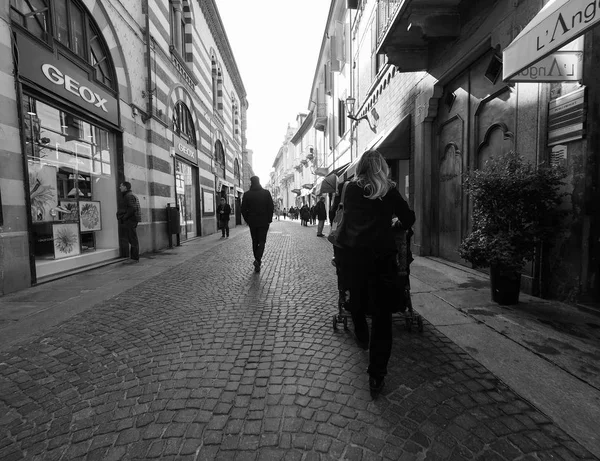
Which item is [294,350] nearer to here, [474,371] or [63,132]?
[474,371]

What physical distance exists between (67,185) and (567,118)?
8.81 m

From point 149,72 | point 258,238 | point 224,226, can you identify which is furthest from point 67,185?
point 224,226

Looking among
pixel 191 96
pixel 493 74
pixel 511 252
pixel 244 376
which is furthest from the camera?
pixel 191 96

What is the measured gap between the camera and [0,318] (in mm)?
3816

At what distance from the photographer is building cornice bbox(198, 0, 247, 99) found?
647 inches

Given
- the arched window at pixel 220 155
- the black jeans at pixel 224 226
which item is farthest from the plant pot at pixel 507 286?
the arched window at pixel 220 155

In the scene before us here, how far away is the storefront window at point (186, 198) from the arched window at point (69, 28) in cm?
463

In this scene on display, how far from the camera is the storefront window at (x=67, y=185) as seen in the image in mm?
5984

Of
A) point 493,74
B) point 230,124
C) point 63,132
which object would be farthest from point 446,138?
point 230,124

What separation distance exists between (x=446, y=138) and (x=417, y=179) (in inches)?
45.7

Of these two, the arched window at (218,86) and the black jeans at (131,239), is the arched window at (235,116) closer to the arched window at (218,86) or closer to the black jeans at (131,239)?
the arched window at (218,86)

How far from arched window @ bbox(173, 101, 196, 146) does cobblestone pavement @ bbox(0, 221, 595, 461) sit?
10010mm

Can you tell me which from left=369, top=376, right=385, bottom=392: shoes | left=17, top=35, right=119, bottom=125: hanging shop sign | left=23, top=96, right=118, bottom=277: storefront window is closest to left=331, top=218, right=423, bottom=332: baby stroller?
left=369, top=376, right=385, bottom=392: shoes

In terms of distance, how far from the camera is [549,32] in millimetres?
2908
